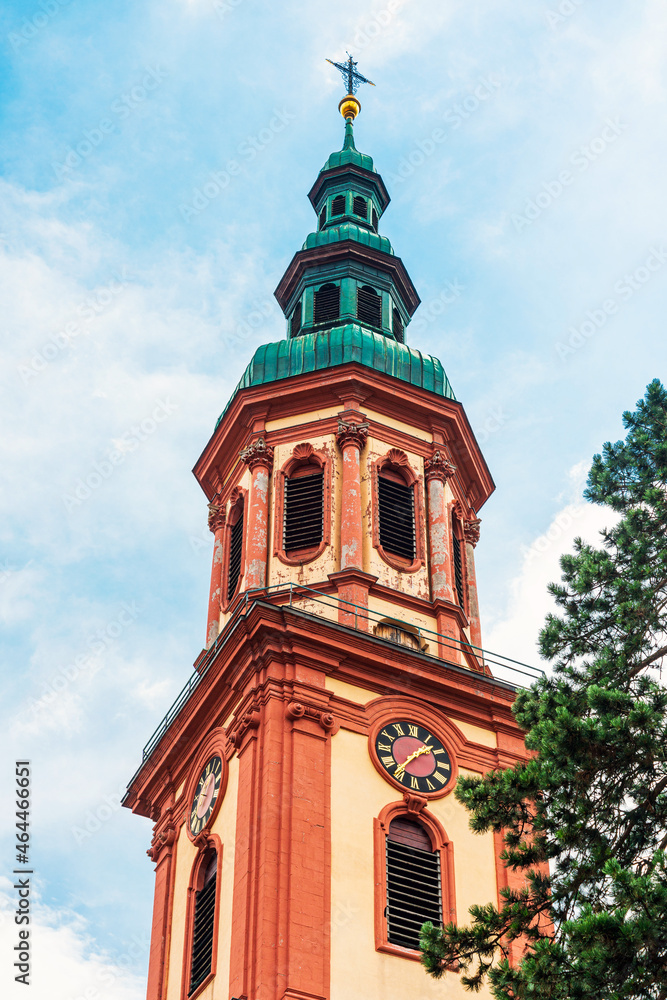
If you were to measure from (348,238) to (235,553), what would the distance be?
10.5 m

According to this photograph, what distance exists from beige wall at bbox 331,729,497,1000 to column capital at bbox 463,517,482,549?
26.5 ft

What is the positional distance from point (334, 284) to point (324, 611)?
11.7 m

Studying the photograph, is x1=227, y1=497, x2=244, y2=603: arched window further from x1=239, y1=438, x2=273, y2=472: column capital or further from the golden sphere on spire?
the golden sphere on spire

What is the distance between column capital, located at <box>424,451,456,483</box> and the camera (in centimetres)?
3184

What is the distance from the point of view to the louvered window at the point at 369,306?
3691cm

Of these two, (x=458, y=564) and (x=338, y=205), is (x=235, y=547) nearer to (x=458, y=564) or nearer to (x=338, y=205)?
(x=458, y=564)

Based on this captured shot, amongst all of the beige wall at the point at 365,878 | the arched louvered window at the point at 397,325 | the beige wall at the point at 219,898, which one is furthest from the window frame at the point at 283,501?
the arched louvered window at the point at 397,325

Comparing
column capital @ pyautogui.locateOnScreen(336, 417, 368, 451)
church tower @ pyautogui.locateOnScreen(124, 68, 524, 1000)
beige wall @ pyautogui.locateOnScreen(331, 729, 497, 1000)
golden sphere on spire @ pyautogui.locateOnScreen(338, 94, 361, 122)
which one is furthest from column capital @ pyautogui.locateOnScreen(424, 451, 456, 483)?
golden sphere on spire @ pyautogui.locateOnScreen(338, 94, 361, 122)

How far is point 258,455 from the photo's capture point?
104 ft

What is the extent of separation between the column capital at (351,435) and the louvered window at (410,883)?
849cm

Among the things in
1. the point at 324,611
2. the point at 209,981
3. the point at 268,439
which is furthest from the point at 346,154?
the point at 209,981

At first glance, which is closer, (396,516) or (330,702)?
(330,702)

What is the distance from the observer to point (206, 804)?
27125mm

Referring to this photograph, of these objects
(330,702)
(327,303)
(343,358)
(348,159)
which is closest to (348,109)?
(348,159)
